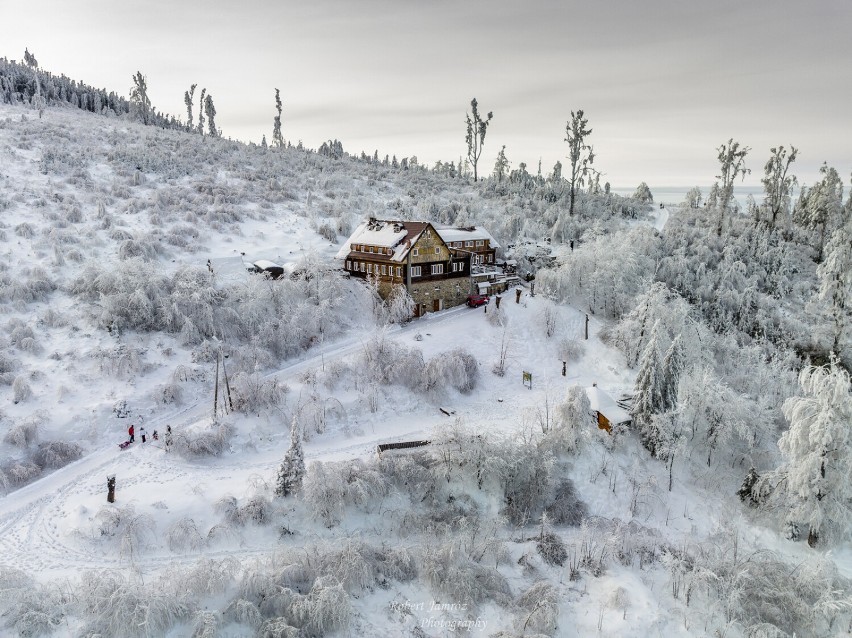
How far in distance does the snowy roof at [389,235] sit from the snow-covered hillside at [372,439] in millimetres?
4091

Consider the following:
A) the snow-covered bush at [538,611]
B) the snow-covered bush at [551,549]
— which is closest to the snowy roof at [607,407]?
the snow-covered bush at [551,549]

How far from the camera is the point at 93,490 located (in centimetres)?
2617

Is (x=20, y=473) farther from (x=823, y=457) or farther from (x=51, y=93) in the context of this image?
(x=51, y=93)

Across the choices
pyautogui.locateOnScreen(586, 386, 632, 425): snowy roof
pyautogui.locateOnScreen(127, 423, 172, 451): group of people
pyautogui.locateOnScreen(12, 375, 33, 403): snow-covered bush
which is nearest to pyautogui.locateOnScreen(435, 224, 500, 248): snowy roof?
pyautogui.locateOnScreen(586, 386, 632, 425): snowy roof

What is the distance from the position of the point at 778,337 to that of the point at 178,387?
50431 millimetres

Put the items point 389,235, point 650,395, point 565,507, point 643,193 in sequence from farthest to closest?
point 643,193, point 389,235, point 650,395, point 565,507

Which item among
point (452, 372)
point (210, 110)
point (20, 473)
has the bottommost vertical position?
point (20, 473)

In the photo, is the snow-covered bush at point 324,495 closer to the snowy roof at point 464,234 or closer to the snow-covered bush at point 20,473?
the snow-covered bush at point 20,473

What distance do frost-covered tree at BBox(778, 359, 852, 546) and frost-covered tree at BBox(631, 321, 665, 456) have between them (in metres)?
7.67

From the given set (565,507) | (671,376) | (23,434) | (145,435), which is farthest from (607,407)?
(23,434)

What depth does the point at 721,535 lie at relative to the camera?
26188 mm

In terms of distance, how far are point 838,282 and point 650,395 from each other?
2269cm

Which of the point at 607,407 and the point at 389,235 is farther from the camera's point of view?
the point at 389,235

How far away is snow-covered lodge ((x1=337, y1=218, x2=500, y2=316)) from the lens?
47.5 metres
